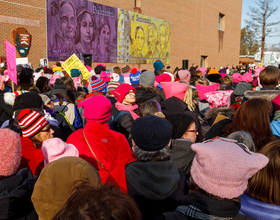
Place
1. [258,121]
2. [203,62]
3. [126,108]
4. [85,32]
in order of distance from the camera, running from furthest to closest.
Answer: [203,62] → [85,32] → [126,108] → [258,121]

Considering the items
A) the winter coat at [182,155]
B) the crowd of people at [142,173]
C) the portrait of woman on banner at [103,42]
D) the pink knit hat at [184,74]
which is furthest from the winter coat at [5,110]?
the portrait of woman on banner at [103,42]

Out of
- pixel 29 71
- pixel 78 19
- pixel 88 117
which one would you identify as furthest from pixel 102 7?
pixel 88 117

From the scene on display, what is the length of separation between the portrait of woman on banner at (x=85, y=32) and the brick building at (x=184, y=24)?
180 cm

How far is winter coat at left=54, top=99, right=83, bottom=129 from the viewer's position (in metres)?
4.41

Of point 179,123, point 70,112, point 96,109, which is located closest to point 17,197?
point 96,109

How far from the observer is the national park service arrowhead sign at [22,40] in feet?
47.2

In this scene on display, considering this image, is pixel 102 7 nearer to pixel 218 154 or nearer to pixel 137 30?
pixel 137 30

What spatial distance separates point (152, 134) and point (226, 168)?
0.57 meters

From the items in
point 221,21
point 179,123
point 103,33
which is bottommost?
point 179,123

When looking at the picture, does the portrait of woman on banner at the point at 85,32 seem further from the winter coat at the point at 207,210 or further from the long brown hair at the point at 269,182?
the winter coat at the point at 207,210

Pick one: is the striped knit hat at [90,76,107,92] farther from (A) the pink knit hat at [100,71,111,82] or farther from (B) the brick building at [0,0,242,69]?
(B) the brick building at [0,0,242,69]

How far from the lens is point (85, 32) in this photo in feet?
58.6

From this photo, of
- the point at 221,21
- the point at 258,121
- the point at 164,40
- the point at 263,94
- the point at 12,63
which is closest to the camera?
the point at 258,121

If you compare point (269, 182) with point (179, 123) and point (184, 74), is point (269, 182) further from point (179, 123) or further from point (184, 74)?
point (184, 74)
